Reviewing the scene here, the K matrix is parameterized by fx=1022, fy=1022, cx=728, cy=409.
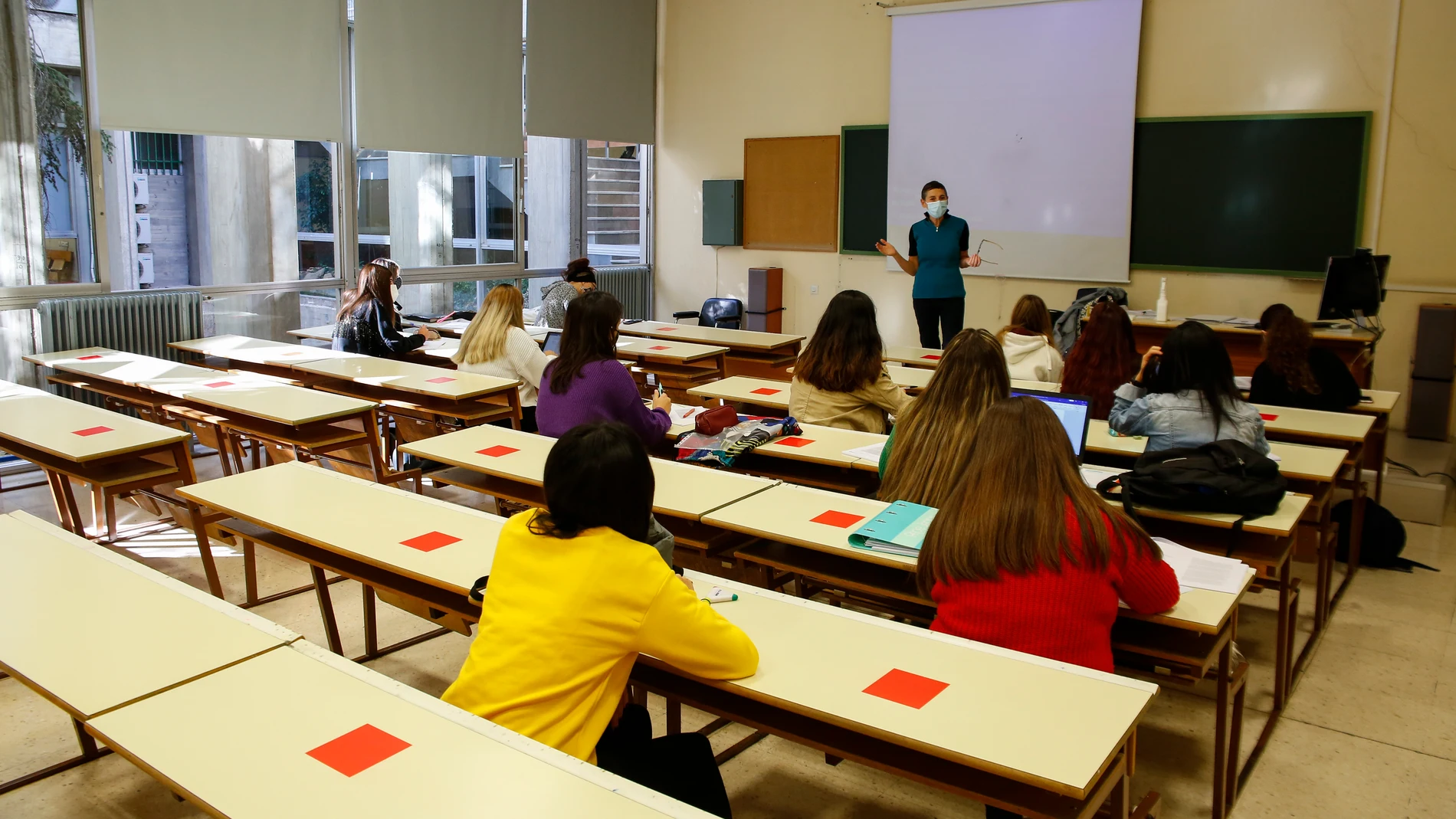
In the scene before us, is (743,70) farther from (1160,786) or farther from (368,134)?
(1160,786)

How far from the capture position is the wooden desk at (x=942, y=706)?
163cm

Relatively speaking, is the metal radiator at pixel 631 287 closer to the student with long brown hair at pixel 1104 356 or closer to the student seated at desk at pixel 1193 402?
the student with long brown hair at pixel 1104 356

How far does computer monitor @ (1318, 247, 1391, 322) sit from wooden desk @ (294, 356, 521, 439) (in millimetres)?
4714

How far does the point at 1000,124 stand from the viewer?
26.1 feet

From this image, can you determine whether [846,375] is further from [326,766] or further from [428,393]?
[326,766]

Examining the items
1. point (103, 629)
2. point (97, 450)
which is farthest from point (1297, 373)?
point (97, 450)

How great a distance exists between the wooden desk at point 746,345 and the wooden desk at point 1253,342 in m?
2.24

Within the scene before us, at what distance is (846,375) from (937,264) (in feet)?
11.1

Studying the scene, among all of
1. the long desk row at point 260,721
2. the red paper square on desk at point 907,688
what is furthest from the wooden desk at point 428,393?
the red paper square on desk at point 907,688

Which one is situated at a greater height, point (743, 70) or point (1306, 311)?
point (743, 70)

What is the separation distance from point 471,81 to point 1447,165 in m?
6.91

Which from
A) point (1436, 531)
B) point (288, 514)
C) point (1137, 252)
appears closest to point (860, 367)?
point (288, 514)

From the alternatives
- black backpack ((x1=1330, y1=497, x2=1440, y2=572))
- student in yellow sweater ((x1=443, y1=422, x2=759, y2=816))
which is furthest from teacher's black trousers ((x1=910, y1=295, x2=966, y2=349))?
student in yellow sweater ((x1=443, y1=422, x2=759, y2=816))

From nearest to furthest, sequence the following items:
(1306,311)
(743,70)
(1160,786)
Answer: (1160,786)
(1306,311)
(743,70)
